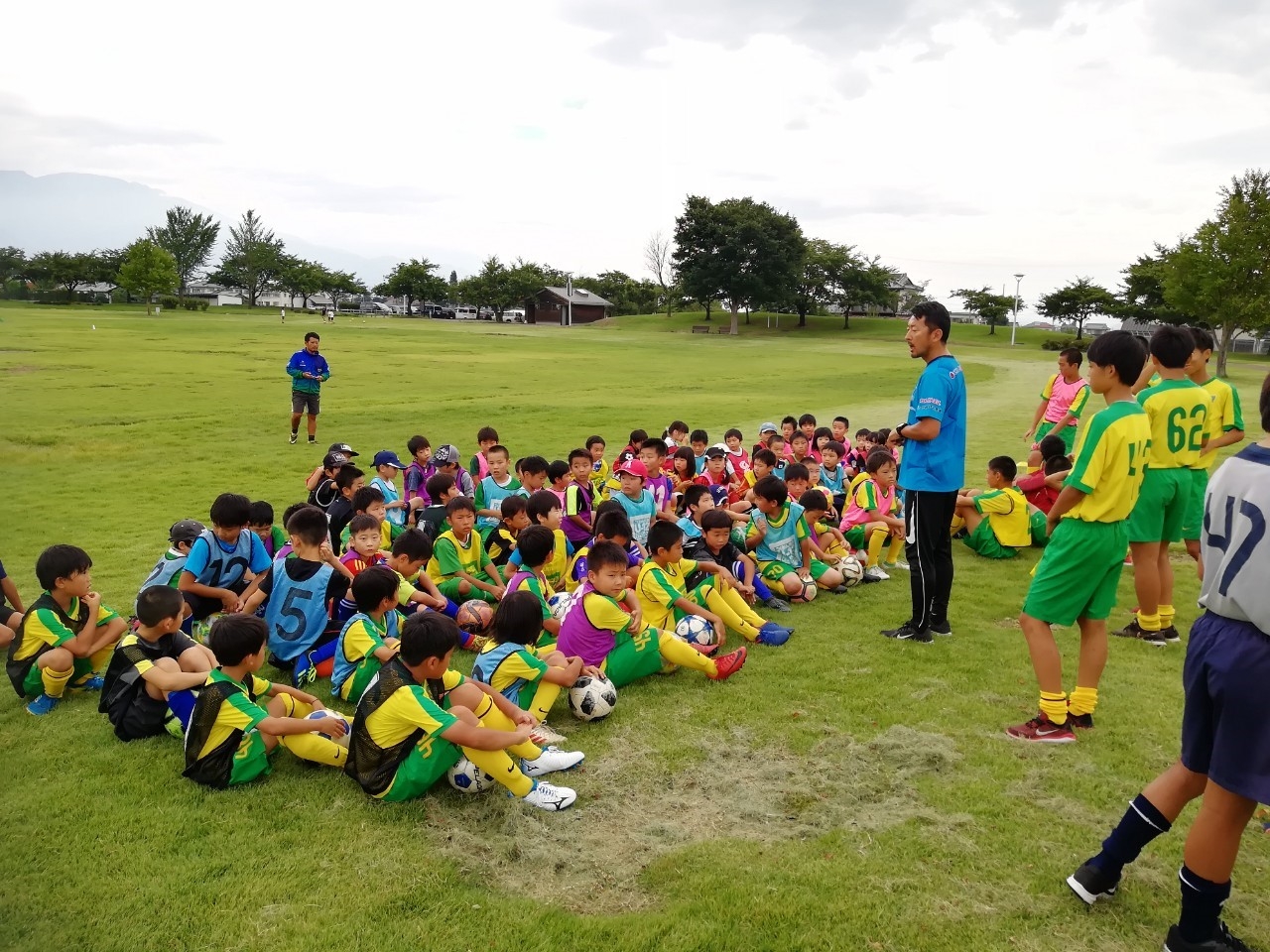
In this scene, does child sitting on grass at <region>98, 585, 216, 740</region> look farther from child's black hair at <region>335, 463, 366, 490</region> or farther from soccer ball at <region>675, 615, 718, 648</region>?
soccer ball at <region>675, 615, 718, 648</region>

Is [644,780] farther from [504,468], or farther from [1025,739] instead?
[504,468]

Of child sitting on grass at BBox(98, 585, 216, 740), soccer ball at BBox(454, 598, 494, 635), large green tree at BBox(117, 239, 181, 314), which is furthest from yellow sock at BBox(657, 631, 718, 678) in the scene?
large green tree at BBox(117, 239, 181, 314)

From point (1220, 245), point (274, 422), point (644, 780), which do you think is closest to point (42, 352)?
point (274, 422)

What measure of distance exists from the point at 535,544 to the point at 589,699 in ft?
4.78

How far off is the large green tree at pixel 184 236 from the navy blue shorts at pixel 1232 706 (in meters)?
103

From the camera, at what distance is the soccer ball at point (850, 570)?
795 cm

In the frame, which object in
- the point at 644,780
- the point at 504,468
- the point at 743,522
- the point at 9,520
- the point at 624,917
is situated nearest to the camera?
the point at 624,917

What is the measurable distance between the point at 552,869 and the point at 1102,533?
358 cm

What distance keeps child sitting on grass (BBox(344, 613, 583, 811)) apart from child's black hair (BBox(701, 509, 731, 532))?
125 inches

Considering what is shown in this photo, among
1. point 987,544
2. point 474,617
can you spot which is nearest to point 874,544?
point 987,544

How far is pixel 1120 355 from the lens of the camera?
4.56 m

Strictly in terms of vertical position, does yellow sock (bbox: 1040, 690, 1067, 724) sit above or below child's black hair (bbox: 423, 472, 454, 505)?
below

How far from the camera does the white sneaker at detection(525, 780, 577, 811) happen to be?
4.05 m

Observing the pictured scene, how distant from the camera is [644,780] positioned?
14.3 ft
